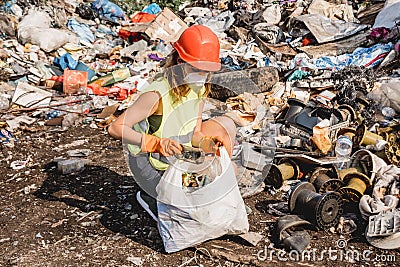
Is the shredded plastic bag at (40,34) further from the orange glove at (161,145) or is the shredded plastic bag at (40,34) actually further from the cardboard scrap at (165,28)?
the orange glove at (161,145)

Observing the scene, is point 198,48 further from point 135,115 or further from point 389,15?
point 389,15

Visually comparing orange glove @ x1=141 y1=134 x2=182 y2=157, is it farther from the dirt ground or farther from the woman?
the dirt ground

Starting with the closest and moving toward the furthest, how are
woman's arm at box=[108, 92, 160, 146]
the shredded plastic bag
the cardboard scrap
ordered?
woman's arm at box=[108, 92, 160, 146] < the shredded plastic bag < the cardboard scrap

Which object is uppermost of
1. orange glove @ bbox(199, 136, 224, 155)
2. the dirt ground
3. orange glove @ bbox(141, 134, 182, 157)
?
orange glove @ bbox(141, 134, 182, 157)

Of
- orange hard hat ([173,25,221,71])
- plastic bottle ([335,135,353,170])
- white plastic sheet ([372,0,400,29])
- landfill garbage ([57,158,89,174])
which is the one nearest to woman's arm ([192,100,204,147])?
orange hard hat ([173,25,221,71])

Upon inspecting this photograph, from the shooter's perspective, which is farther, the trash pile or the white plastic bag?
the trash pile

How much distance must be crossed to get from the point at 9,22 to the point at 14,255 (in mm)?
5728

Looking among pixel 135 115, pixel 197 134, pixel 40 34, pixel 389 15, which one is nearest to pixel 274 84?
pixel 389 15

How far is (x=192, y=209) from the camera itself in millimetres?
2869

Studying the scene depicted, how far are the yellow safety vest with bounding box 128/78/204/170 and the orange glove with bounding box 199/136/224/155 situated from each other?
108 millimetres

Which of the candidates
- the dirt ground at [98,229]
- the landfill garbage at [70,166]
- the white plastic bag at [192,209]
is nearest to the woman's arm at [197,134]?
the white plastic bag at [192,209]

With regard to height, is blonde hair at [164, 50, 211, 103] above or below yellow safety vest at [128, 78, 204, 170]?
above

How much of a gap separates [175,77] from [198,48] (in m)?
0.22

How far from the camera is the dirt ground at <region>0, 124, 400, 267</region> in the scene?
2926 mm
